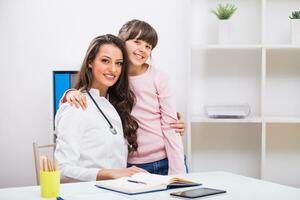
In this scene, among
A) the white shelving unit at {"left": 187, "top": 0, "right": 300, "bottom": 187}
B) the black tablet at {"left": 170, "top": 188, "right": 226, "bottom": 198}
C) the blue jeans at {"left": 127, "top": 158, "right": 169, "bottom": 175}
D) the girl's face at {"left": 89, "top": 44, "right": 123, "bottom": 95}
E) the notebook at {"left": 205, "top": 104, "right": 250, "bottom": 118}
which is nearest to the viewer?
the black tablet at {"left": 170, "top": 188, "right": 226, "bottom": 198}

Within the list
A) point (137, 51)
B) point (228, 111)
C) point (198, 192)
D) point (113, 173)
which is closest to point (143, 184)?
point (198, 192)

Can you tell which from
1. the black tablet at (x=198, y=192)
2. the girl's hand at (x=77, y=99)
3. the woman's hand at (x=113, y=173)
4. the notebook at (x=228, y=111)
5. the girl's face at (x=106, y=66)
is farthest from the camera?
the notebook at (x=228, y=111)

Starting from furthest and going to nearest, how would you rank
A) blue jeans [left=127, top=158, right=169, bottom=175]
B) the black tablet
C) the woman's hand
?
blue jeans [left=127, top=158, right=169, bottom=175] → the woman's hand → the black tablet

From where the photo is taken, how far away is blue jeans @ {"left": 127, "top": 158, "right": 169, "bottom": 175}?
2.77m

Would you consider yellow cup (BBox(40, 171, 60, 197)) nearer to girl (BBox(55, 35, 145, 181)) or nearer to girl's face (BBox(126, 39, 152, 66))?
girl (BBox(55, 35, 145, 181))

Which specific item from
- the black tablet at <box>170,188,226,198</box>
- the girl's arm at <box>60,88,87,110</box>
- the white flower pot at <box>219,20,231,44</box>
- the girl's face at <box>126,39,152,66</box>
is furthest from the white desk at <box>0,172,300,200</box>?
the white flower pot at <box>219,20,231,44</box>

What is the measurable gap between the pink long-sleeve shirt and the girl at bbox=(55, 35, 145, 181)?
0.09 metres

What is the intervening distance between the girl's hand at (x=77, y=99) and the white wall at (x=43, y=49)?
142 cm

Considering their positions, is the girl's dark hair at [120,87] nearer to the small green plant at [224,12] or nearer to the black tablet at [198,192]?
the black tablet at [198,192]

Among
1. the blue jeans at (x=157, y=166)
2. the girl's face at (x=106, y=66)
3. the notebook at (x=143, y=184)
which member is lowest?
the blue jeans at (x=157, y=166)

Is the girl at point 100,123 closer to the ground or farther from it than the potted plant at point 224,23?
closer to the ground

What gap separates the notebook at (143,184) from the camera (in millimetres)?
→ 1883

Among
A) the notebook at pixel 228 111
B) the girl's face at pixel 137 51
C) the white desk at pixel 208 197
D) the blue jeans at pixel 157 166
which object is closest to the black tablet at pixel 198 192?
the white desk at pixel 208 197

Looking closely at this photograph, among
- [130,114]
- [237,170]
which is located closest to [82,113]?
[130,114]
